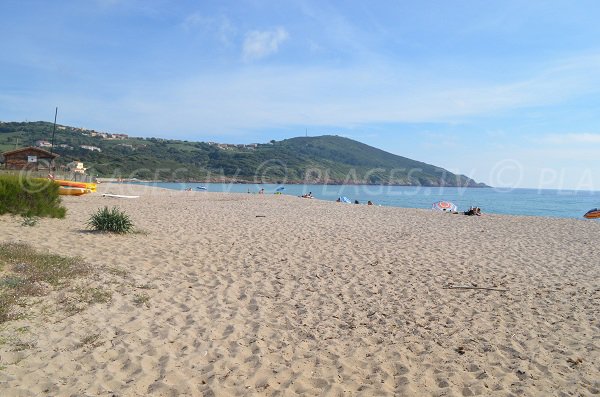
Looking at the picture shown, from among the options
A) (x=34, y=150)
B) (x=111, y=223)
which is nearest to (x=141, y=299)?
(x=111, y=223)

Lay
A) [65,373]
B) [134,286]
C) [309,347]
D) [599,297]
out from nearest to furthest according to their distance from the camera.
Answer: [65,373], [309,347], [134,286], [599,297]

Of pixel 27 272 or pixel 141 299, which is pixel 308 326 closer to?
pixel 141 299

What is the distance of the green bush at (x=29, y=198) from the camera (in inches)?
451

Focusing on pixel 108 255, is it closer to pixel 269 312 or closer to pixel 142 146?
pixel 269 312

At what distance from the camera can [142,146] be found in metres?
118

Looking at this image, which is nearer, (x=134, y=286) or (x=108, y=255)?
(x=134, y=286)

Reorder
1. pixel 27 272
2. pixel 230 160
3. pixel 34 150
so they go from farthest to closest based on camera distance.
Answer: pixel 230 160 → pixel 34 150 → pixel 27 272

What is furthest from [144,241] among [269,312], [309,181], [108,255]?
[309,181]

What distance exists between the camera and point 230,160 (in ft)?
392

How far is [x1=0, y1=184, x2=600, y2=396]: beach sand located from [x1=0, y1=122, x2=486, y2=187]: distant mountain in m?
66.9

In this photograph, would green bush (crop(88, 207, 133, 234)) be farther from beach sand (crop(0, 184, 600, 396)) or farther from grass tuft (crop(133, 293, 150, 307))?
grass tuft (crop(133, 293, 150, 307))

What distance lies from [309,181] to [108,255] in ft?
376

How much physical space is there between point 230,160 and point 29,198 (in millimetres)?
108594

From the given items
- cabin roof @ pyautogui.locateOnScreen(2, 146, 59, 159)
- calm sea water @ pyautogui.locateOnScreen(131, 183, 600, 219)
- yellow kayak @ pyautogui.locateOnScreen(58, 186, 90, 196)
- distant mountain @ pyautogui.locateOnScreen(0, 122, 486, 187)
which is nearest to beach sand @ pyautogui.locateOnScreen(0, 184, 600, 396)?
yellow kayak @ pyautogui.locateOnScreen(58, 186, 90, 196)
